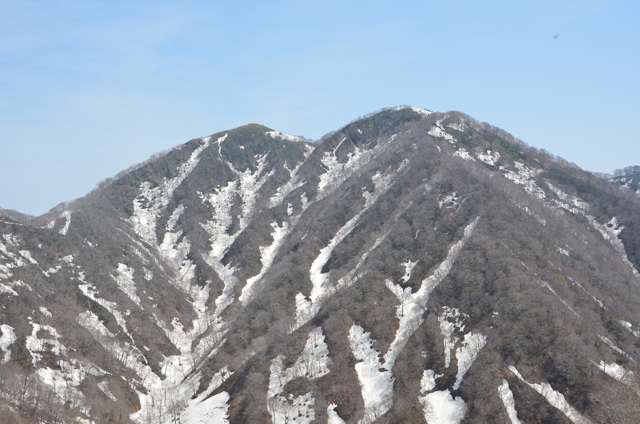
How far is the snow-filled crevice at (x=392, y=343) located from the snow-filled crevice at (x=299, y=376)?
9.51 metres

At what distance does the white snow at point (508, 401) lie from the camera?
319 ft

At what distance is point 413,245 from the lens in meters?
163

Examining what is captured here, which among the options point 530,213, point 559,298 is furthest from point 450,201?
point 559,298

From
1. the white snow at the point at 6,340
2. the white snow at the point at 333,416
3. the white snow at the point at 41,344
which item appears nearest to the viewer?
the white snow at the point at 333,416

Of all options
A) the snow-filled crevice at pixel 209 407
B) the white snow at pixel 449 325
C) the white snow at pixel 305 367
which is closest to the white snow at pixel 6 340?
the snow-filled crevice at pixel 209 407

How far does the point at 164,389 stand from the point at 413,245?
9444 cm

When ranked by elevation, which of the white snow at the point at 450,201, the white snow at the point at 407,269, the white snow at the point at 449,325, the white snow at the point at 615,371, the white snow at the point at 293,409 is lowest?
the white snow at the point at 293,409

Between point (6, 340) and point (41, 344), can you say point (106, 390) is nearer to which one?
point (41, 344)

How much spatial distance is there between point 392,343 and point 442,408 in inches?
1036

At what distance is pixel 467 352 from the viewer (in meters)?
114

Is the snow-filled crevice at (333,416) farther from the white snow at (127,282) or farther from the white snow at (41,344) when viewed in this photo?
the white snow at (127,282)

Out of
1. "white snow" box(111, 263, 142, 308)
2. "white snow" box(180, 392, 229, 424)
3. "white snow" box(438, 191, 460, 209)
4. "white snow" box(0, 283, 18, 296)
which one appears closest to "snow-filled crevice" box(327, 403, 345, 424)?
"white snow" box(180, 392, 229, 424)

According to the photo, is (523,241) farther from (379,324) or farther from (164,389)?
(164,389)

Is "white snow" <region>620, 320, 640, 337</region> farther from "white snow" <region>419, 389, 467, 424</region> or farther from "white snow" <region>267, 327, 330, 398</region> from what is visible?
"white snow" <region>267, 327, 330, 398</region>
